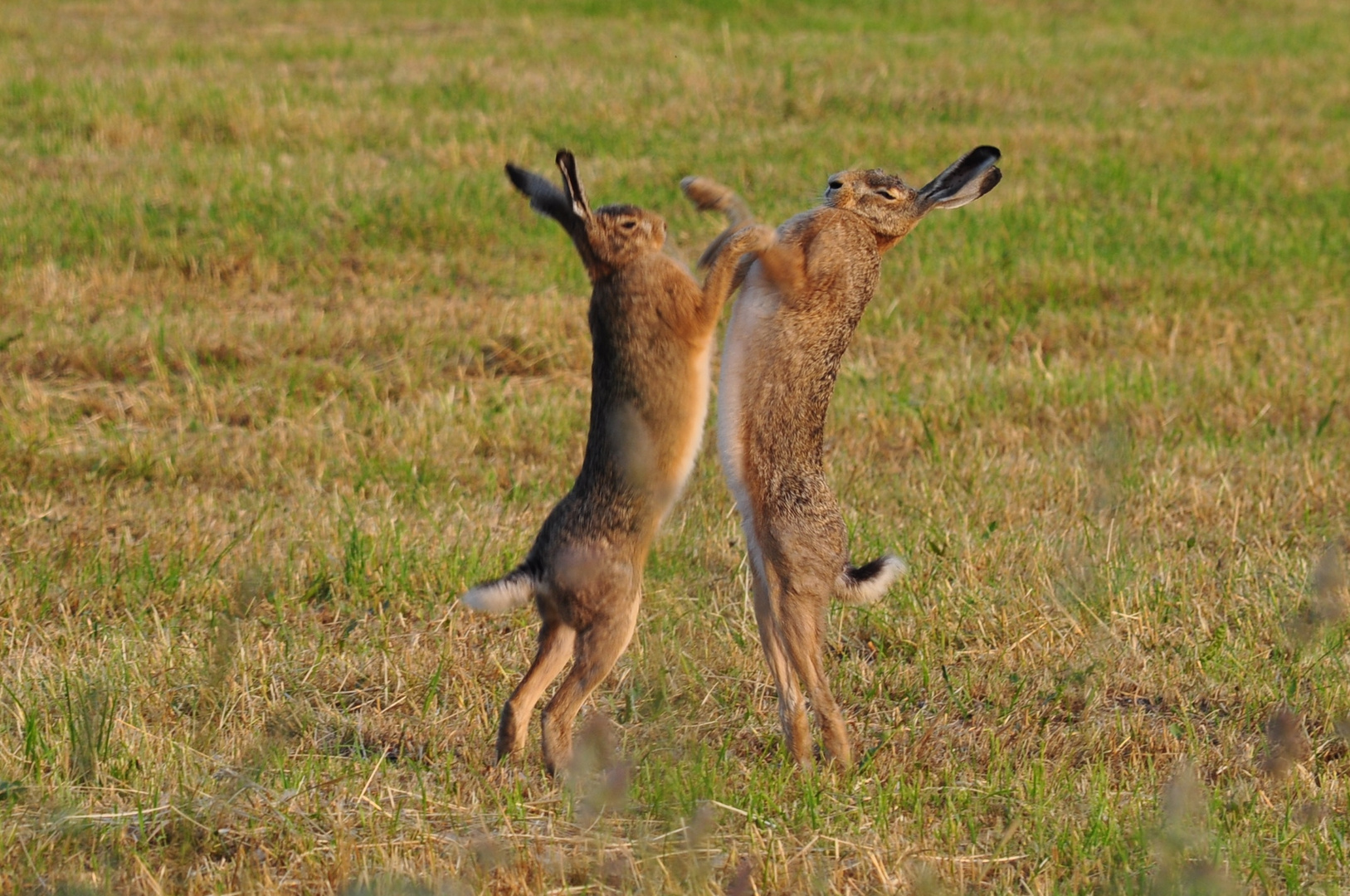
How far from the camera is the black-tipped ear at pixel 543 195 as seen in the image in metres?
3.60

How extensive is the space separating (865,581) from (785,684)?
332 mm

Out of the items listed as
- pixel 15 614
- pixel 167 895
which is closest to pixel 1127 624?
pixel 167 895

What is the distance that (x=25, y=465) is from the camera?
6262mm

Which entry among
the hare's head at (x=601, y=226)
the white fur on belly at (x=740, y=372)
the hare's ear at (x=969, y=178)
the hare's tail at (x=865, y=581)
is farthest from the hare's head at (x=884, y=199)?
the hare's tail at (x=865, y=581)

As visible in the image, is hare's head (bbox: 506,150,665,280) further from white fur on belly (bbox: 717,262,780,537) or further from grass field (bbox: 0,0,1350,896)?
white fur on belly (bbox: 717,262,780,537)

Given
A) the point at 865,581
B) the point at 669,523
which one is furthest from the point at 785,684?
the point at 669,523

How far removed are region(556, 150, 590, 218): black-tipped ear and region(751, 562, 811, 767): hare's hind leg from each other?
3.21 ft

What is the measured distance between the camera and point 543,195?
11.9 ft

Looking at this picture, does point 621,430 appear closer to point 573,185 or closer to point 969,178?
point 573,185

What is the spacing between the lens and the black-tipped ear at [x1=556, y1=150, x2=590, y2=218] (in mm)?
3389

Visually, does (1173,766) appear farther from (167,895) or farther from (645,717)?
(167,895)

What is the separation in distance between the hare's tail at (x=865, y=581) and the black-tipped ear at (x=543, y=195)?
3.71 feet

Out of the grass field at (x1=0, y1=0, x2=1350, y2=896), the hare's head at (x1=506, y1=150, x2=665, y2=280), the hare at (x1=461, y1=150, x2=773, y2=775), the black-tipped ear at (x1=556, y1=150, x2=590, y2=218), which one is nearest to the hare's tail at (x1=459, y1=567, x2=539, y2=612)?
the hare at (x1=461, y1=150, x2=773, y2=775)

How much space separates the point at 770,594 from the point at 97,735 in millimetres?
1709
